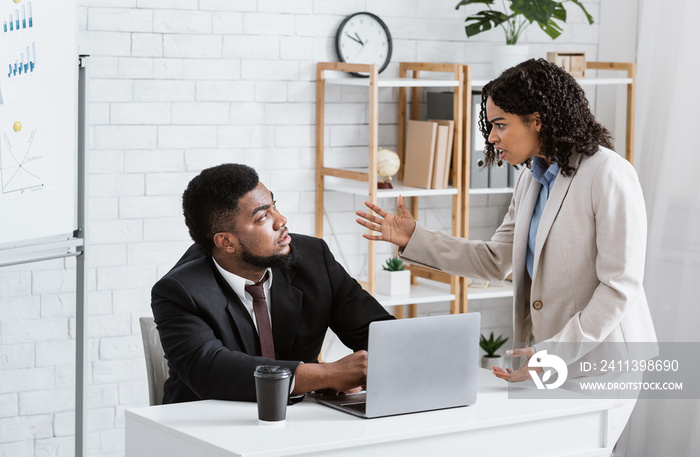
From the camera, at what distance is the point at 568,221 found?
2.29 m

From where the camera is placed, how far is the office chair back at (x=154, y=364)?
2.39 m

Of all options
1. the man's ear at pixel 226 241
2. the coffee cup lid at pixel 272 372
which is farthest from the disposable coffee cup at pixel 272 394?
the man's ear at pixel 226 241

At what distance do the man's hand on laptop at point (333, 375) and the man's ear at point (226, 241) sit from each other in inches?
15.5

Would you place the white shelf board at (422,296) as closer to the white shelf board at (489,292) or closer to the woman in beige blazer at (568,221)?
the white shelf board at (489,292)

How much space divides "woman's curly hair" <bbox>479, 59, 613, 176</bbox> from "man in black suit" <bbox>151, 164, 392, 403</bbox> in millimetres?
601

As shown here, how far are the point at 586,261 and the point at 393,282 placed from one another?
1450mm

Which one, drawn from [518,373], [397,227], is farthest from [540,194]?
[518,373]

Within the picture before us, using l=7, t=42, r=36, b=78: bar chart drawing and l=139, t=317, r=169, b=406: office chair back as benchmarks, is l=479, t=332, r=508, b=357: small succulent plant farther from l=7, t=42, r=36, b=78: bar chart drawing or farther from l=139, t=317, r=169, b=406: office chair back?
l=7, t=42, r=36, b=78: bar chart drawing

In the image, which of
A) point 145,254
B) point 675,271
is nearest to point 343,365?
point 145,254

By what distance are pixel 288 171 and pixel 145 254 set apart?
2.15ft

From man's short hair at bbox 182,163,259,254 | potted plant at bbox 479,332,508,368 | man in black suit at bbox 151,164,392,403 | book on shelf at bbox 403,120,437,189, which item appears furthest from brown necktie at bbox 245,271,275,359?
potted plant at bbox 479,332,508,368

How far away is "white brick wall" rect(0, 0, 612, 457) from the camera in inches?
131

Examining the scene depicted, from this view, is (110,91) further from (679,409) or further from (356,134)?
(679,409)

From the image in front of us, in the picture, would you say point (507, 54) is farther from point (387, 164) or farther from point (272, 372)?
point (272, 372)
